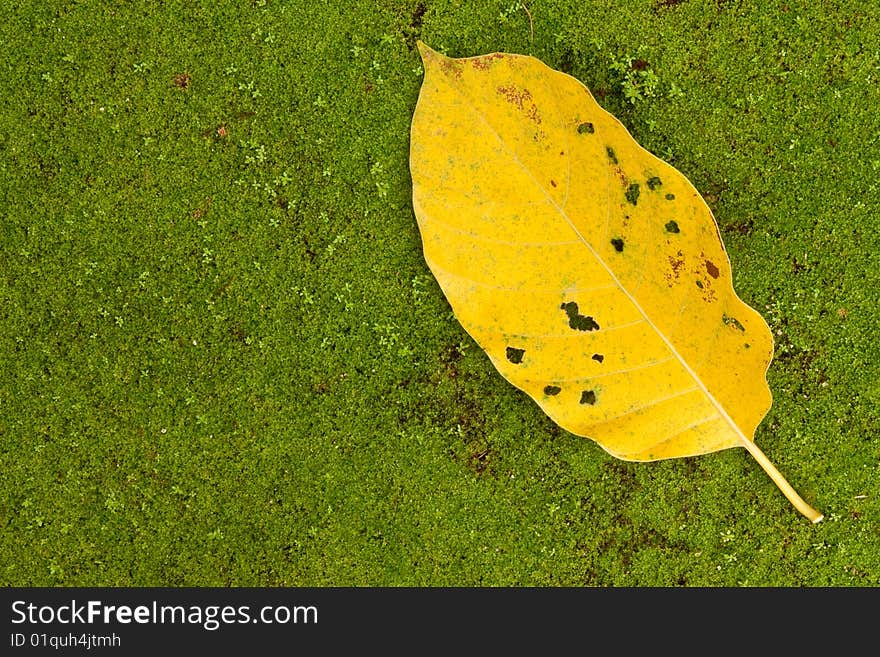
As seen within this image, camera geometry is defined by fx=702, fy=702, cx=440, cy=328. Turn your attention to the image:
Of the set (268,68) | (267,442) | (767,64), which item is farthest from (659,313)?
(268,68)

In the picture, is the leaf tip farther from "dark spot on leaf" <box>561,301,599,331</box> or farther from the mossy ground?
"dark spot on leaf" <box>561,301,599,331</box>

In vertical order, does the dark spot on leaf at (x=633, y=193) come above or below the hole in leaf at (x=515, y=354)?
above

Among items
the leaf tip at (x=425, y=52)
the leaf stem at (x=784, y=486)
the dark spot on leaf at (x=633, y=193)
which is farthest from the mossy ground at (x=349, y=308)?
the dark spot on leaf at (x=633, y=193)

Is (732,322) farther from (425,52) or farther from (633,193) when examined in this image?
(425,52)

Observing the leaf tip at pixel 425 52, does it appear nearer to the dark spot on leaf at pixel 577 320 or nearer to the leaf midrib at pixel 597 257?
the leaf midrib at pixel 597 257

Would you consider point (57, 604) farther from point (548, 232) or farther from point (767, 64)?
point (767, 64)

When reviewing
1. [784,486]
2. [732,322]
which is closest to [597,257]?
[732,322]

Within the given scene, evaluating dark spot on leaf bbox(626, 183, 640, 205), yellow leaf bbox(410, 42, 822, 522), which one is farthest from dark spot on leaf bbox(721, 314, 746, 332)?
dark spot on leaf bbox(626, 183, 640, 205)
